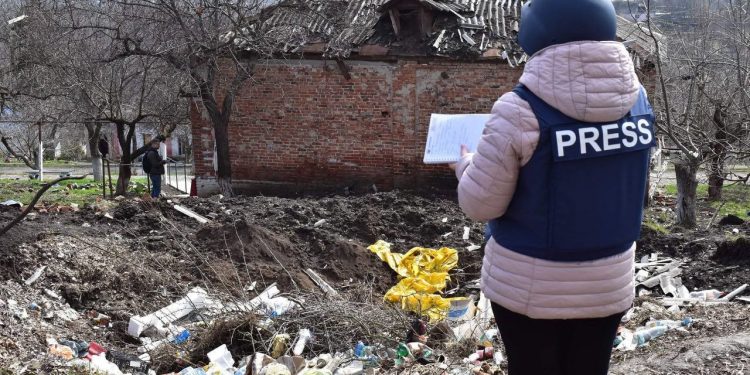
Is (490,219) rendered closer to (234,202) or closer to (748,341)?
(748,341)

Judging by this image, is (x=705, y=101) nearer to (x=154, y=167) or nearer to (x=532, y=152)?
(x=154, y=167)

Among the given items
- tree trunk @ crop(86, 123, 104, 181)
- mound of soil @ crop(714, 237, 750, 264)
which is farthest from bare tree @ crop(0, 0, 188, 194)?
mound of soil @ crop(714, 237, 750, 264)

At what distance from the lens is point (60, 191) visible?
19.0 metres

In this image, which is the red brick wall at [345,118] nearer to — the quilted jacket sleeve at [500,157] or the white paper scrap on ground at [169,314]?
the white paper scrap on ground at [169,314]

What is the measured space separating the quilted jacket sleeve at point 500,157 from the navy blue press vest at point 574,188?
3 centimetres

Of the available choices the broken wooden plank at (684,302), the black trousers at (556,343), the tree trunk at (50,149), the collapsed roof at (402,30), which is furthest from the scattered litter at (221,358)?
the tree trunk at (50,149)

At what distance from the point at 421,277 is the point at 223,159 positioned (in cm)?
862

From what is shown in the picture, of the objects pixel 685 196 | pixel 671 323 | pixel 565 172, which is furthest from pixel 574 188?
pixel 685 196

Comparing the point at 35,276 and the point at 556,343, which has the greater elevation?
the point at 556,343

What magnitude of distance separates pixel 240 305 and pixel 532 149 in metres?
3.71

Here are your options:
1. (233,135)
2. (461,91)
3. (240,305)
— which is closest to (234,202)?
(233,135)

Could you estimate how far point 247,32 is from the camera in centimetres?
1523

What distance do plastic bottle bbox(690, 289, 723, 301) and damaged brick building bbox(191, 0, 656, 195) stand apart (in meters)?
8.16

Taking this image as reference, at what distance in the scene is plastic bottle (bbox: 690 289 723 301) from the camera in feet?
22.4
